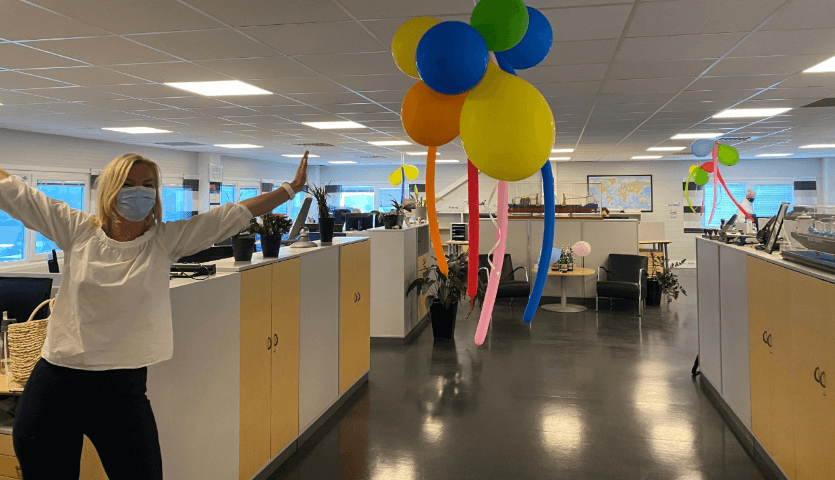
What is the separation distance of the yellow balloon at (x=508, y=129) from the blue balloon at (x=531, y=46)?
304 mm

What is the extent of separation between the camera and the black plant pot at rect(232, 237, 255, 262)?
2.94 meters

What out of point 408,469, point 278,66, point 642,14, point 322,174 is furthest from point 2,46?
point 322,174

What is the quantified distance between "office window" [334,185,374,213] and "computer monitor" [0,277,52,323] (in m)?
16.4

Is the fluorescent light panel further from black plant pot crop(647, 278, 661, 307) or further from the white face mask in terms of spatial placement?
black plant pot crop(647, 278, 661, 307)

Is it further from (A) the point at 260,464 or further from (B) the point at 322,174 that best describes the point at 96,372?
(B) the point at 322,174

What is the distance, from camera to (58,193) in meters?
Answer: 9.57

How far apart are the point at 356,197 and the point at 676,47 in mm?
15282

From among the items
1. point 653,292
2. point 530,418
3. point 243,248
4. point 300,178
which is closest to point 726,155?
point 653,292

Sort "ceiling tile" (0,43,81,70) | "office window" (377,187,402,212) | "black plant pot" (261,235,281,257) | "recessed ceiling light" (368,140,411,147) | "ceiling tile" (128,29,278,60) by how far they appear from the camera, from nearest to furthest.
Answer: "black plant pot" (261,235,281,257)
"ceiling tile" (128,29,278,60)
"ceiling tile" (0,43,81,70)
"recessed ceiling light" (368,140,411,147)
"office window" (377,187,402,212)

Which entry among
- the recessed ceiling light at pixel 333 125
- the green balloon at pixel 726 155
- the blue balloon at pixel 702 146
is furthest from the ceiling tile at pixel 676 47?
the blue balloon at pixel 702 146

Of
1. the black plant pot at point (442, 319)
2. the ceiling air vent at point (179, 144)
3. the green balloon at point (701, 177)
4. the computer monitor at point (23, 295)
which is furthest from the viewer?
the ceiling air vent at point (179, 144)

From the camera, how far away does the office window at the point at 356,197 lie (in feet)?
61.5

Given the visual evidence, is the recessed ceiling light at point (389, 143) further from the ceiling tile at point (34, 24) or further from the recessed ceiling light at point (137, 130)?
the ceiling tile at point (34, 24)

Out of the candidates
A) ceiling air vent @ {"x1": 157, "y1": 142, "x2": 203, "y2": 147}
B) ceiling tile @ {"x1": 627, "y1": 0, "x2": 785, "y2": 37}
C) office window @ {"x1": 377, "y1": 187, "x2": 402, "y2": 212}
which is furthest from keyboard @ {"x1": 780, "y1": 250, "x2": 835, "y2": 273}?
office window @ {"x1": 377, "y1": 187, "x2": 402, "y2": 212}
